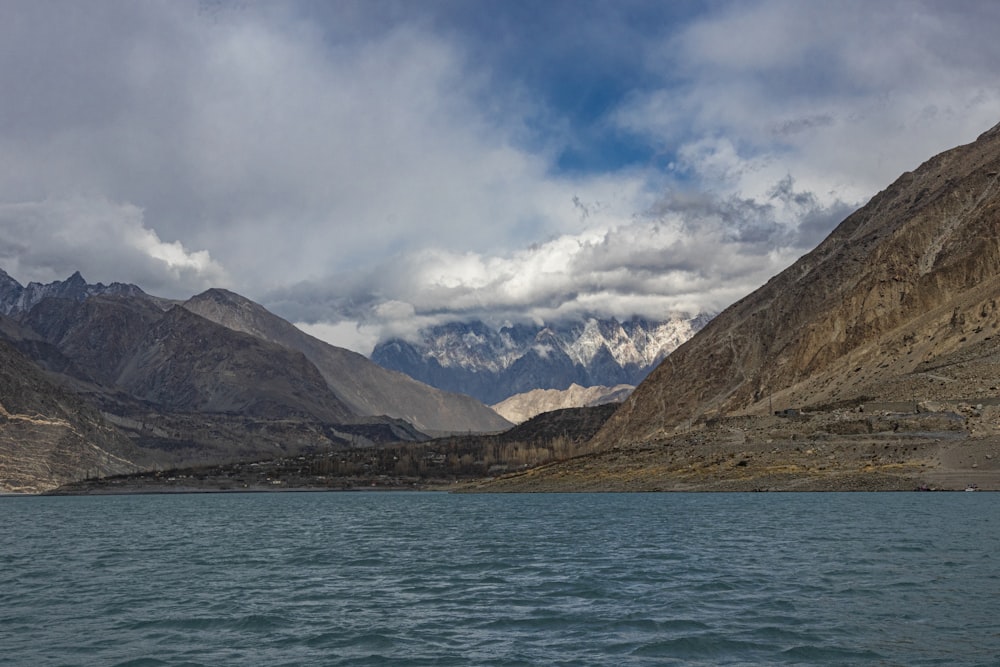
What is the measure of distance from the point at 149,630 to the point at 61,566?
145 feet

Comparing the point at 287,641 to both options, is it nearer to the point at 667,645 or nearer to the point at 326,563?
the point at 667,645

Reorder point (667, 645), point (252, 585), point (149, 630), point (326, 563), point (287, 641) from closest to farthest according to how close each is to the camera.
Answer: point (667, 645) → point (287, 641) → point (149, 630) → point (252, 585) → point (326, 563)

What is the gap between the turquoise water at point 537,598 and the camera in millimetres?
42469

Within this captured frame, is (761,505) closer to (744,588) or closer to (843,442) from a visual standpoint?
(843,442)

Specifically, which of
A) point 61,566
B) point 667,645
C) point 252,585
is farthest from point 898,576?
point 61,566

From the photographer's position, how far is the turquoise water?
4247cm

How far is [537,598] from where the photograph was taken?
57906 millimetres

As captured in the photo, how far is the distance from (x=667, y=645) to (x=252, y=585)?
3708 cm

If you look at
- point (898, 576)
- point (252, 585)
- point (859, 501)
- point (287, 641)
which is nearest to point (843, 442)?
point (859, 501)

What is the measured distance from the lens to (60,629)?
169 ft

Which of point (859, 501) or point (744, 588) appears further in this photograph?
point (859, 501)

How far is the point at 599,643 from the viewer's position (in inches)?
1715

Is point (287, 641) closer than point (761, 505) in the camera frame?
Yes

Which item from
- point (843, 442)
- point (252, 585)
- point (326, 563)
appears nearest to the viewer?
point (252, 585)
